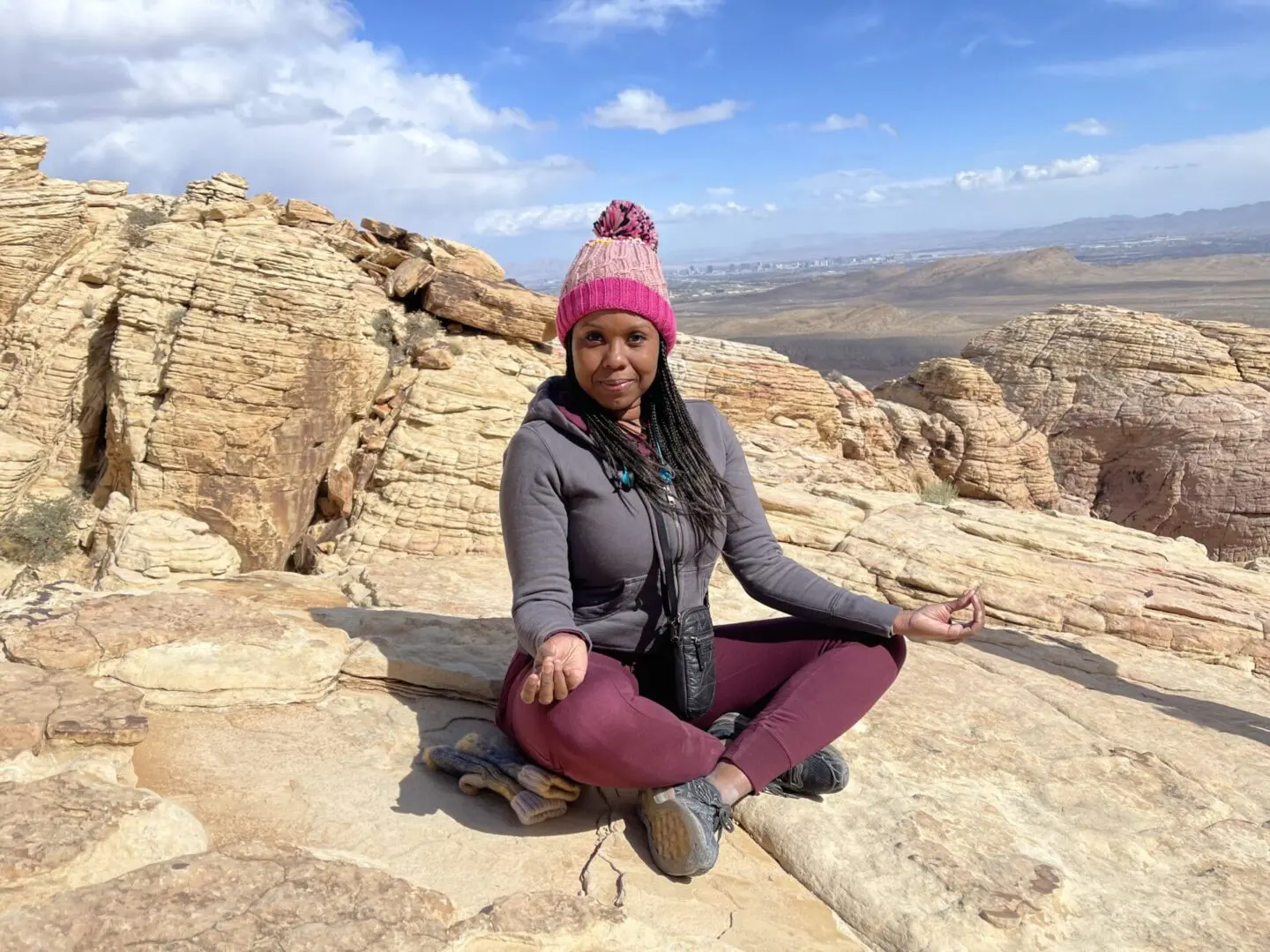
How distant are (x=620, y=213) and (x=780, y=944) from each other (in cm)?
229

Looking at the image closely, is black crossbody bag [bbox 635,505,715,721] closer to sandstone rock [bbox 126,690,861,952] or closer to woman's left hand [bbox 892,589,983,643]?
sandstone rock [bbox 126,690,861,952]

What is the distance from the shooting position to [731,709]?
10.2ft

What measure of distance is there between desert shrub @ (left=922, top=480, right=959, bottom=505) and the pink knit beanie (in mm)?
Result: 8724

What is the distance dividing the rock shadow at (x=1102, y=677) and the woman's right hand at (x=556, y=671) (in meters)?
3.53

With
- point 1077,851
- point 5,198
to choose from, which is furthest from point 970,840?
point 5,198

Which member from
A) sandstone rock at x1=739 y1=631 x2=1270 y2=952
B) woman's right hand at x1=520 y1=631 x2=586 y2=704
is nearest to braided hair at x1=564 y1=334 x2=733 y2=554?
woman's right hand at x1=520 y1=631 x2=586 y2=704

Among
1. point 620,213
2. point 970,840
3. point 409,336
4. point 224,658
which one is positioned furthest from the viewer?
point 409,336

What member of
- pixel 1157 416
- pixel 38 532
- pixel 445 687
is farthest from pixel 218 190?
pixel 1157 416

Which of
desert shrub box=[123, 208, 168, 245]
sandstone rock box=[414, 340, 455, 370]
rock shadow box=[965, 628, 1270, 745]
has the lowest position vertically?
rock shadow box=[965, 628, 1270, 745]

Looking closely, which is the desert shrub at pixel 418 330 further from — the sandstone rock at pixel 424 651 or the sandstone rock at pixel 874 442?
the sandstone rock at pixel 874 442

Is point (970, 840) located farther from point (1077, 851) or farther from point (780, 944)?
point (780, 944)

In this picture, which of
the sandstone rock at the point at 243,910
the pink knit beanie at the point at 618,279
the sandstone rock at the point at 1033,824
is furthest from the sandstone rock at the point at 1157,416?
the sandstone rock at the point at 243,910

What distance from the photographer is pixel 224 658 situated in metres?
3.32

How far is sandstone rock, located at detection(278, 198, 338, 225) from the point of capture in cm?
1205
